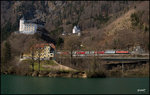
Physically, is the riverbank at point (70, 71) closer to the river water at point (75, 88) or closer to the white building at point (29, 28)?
the river water at point (75, 88)

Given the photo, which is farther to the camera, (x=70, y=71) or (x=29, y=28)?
(x=29, y=28)

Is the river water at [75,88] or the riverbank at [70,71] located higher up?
the riverbank at [70,71]

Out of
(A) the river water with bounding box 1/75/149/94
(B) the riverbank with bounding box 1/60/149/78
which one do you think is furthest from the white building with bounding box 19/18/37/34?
(A) the river water with bounding box 1/75/149/94

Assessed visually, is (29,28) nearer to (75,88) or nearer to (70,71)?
(70,71)

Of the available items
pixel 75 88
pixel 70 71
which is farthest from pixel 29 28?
pixel 75 88

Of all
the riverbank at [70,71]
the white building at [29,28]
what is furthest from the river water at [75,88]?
the white building at [29,28]

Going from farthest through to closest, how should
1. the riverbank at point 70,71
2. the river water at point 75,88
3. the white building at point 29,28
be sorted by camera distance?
the white building at point 29,28
the riverbank at point 70,71
the river water at point 75,88

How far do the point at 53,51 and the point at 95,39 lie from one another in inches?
1849

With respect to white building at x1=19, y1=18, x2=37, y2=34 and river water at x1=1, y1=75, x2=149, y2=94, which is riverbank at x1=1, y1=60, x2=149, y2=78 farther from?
white building at x1=19, y1=18, x2=37, y2=34

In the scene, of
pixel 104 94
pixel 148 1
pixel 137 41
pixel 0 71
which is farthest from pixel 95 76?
pixel 148 1

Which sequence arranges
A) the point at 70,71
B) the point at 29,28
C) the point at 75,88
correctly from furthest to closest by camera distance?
the point at 29,28 → the point at 70,71 → the point at 75,88

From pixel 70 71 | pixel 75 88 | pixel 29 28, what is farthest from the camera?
pixel 29 28

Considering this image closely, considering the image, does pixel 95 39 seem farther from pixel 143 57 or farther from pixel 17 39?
pixel 143 57

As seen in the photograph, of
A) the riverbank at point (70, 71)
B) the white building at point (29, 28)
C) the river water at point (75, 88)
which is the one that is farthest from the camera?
the white building at point (29, 28)
